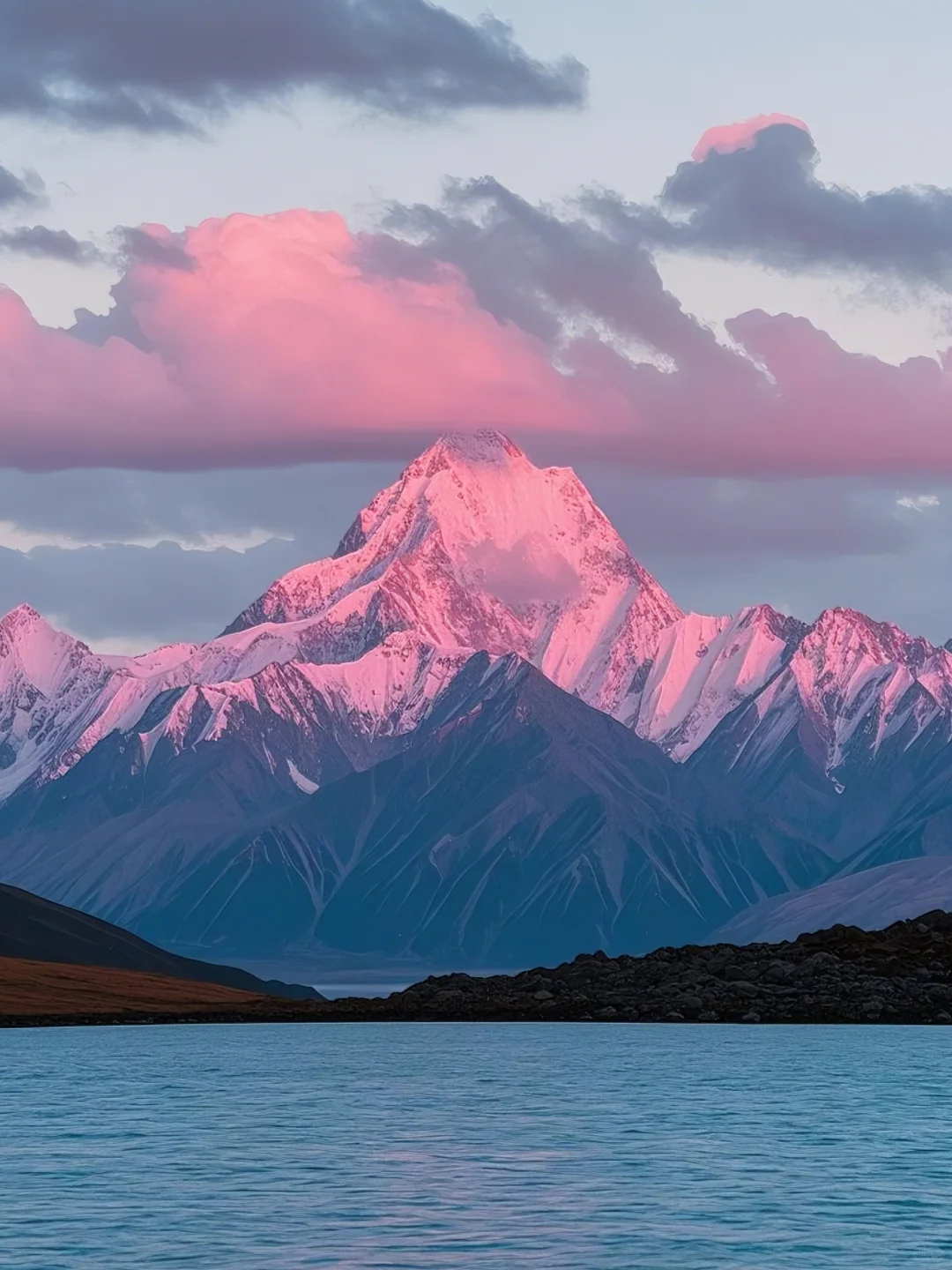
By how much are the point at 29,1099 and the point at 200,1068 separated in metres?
37.8

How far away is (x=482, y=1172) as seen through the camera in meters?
107

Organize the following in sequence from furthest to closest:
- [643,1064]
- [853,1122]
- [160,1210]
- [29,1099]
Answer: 1. [643,1064]
2. [29,1099]
3. [853,1122]
4. [160,1210]

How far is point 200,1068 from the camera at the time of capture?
641ft

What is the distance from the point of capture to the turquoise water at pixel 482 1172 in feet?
273

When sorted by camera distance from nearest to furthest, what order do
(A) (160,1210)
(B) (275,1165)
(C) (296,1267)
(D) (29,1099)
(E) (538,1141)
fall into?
1. (C) (296,1267)
2. (A) (160,1210)
3. (B) (275,1165)
4. (E) (538,1141)
5. (D) (29,1099)

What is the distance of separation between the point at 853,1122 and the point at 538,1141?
74.7ft

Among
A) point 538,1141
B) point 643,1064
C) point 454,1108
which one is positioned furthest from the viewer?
point 643,1064

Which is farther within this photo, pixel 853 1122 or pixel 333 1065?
pixel 333 1065

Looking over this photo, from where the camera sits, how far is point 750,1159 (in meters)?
114

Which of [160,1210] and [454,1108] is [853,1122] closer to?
[454,1108]

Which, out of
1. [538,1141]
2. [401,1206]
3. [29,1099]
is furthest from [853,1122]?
[29,1099]

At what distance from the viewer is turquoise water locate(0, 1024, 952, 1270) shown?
83.2 meters

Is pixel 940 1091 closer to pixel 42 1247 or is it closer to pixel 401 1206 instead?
pixel 401 1206

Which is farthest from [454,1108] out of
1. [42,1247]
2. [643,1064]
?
[42,1247]
